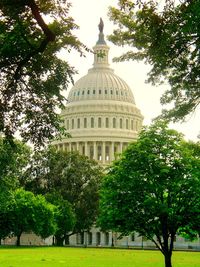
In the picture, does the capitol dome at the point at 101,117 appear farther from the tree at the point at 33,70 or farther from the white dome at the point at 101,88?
the tree at the point at 33,70

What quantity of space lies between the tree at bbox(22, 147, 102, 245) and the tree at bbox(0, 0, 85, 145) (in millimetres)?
74942

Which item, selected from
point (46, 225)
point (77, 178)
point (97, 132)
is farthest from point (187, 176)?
point (97, 132)

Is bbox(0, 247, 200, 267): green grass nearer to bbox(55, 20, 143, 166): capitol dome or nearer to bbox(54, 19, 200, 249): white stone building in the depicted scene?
bbox(55, 20, 143, 166): capitol dome

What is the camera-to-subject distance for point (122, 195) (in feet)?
102

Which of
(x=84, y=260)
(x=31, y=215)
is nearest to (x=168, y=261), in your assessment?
(x=84, y=260)

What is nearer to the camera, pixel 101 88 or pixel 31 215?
pixel 31 215

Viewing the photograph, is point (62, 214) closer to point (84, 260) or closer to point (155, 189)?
point (84, 260)

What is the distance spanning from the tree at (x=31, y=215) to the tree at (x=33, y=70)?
57.3m

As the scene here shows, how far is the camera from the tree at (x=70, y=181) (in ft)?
306

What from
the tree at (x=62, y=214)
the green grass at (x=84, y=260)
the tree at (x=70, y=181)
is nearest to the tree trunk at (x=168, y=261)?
the green grass at (x=84, y=260)

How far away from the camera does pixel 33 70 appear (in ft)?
57.9

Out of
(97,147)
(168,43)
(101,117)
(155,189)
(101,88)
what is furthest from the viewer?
(101,88)

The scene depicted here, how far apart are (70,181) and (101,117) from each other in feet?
196

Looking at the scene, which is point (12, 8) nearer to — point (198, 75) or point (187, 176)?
point (198, 75)
